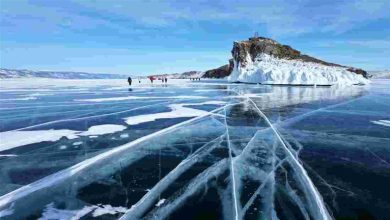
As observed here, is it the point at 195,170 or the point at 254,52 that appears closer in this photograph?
the point at 195,170

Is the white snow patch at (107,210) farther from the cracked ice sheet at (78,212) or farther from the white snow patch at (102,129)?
the white snow patch at (102,129)

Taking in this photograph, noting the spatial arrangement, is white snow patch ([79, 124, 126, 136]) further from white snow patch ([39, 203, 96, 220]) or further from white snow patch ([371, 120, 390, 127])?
white snow patch ([371, 120, 390, 127])

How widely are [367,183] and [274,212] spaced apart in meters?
2.11

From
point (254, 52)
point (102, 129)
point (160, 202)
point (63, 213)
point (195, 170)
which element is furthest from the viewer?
point (254, 52)

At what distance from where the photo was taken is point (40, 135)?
9430mm

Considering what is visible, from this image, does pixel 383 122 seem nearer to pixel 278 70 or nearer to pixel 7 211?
pixel 7 211

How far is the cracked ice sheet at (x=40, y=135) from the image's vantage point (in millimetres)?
8508

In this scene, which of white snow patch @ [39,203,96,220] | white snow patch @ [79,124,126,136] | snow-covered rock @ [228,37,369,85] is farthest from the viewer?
snow-covered rock @ [228,37,369,85]

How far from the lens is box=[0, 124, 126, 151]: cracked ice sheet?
8.51 meters

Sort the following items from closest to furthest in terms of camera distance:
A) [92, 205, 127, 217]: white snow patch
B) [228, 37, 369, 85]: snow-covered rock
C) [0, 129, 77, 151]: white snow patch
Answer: [92, 205, 127, 217]: white snow patch → [0, 129, 77, 151]: white snow patch → [228, 37, 369, 85]: snow-covered rock

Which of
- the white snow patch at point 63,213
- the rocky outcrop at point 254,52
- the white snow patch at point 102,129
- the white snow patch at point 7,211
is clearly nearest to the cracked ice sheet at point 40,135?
the white snow patch at point 102,129

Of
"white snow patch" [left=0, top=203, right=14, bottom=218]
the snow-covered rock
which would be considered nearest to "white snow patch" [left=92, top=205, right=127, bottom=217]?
"white snow patch" [left=0, top=203, right=14, bottom=218]

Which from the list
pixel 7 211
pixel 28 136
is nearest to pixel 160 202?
pixel 7 211

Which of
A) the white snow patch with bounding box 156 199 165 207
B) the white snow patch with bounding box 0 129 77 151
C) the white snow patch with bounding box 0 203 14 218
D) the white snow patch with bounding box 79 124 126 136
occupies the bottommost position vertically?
the white snow patch with bounding box 0 203 14 218
